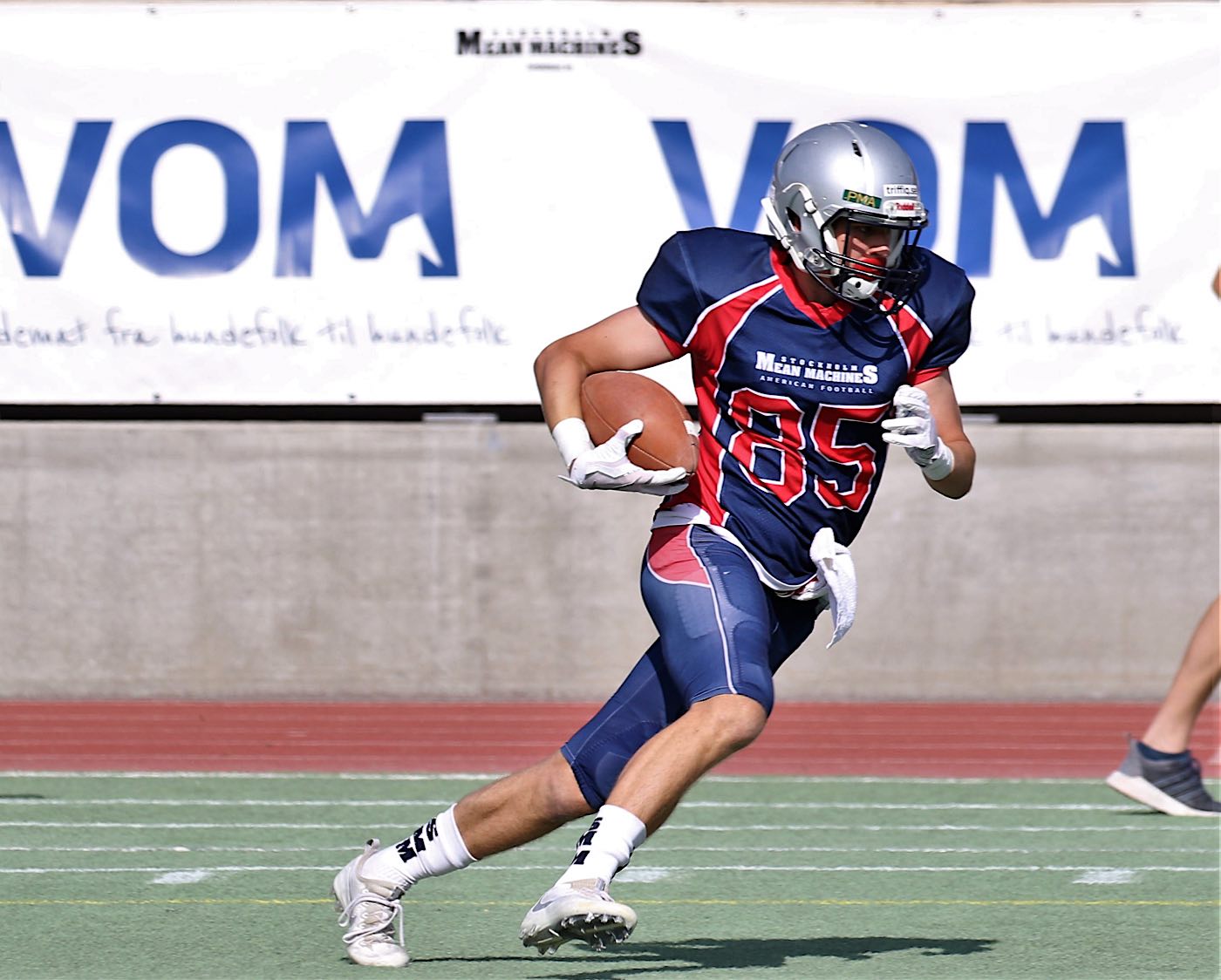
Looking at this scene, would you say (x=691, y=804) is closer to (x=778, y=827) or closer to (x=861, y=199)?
(x=778, y=827)

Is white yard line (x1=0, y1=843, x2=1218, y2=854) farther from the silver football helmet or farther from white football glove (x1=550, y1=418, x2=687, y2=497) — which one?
the silver football helmet

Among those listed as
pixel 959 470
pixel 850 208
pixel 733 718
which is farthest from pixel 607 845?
pixel 850 208

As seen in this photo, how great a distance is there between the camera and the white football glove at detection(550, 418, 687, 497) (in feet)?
14.9

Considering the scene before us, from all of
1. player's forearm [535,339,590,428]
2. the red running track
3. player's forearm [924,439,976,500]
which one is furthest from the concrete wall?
player's forearm [535,339,590,428]

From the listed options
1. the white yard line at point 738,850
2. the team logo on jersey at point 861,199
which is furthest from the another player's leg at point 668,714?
the white yard line at point 738,850

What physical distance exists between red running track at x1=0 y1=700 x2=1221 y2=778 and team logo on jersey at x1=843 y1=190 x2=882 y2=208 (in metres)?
4.24

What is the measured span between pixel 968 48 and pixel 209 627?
4.70 meters

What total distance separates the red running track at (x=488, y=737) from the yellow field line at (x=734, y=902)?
8.98 ft

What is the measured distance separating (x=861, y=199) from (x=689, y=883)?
2.20 metres

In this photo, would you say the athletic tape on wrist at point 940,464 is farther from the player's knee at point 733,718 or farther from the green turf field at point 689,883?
the green turf field at point 689,883

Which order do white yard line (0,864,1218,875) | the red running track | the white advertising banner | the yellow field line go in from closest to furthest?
the yellow field line, white yard line (0,864,1218,875), the red running track, the white advertising banner

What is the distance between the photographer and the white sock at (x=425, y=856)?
4.73m

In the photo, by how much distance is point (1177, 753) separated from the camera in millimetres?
7156

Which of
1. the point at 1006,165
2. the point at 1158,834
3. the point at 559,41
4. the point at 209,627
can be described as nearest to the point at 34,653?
the point at 209,627
